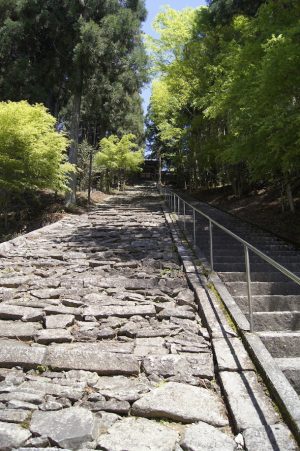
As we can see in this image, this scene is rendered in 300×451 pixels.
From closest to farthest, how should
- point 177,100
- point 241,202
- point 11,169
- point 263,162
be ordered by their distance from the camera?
1. point 263,162
2. point 11,169
3. point 241,202
4. point 177,100

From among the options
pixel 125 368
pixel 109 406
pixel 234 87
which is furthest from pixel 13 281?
pixel 234 87

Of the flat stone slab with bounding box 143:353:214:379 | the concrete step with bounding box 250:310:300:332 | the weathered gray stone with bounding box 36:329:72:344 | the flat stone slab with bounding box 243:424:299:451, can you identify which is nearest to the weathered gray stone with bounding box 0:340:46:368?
the weathered gray stone with bounding box 36:329:72:344

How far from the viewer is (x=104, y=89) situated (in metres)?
17.5

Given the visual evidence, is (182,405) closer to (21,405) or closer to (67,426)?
(67,426)

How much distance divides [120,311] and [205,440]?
8.04 feet

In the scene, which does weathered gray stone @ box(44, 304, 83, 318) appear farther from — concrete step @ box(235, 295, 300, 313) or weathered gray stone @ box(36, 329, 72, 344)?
concrete step @ box(235, 295, 300, 313)

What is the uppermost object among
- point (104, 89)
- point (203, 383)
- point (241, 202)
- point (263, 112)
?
point (104, 89)

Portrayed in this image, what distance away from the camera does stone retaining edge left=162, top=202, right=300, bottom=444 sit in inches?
110

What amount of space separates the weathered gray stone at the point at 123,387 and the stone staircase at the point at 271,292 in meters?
1.22

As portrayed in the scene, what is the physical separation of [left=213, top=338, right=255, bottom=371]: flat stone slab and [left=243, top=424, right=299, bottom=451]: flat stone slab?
2.68 ft

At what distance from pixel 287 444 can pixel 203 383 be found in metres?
0.95

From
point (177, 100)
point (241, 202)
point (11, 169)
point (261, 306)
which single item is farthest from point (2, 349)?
point (177, 100)

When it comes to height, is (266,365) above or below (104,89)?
below

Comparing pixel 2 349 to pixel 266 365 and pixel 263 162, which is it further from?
pixel 263 162
